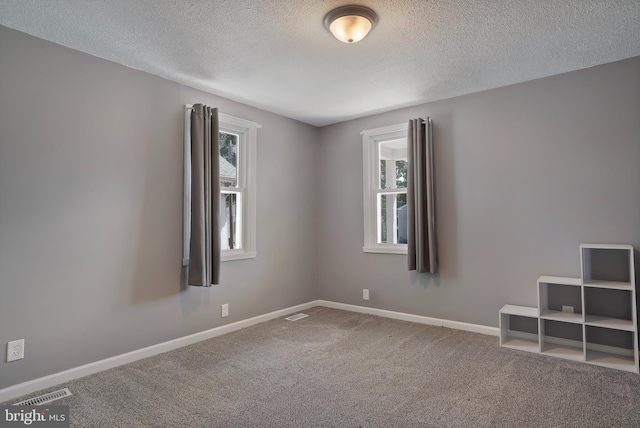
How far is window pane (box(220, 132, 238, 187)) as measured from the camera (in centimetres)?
397

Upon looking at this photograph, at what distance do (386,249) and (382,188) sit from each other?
2.54 feet

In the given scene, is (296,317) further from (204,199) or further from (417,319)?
(204,199)

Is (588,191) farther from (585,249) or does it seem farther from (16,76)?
A: (16,76)

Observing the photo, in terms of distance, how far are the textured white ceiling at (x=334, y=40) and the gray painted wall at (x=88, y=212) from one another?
0.24m

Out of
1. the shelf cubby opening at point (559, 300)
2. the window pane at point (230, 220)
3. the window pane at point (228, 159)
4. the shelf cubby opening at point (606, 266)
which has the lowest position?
the shelf cubby opening at point (559, 300)

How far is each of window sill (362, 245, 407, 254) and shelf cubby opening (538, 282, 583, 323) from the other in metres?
1.44

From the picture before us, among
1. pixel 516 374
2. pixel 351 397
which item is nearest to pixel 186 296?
pixel 351 397

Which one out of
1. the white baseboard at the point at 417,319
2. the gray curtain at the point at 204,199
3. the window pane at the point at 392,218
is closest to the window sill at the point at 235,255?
the gray curtain at the point at 204,199

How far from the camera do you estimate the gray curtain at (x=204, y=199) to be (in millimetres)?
3266

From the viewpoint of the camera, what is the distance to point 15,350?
2406 millimetres

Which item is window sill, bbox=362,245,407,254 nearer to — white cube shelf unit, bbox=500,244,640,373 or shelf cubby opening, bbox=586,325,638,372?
white cube shelf unit, bbox=500,244,640,373

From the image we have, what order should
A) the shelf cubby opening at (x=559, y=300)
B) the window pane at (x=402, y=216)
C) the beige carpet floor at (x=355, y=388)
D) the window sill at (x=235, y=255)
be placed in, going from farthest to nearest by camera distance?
1. the window pane at (x=402, y=216)
2. the window sill at (x=235, y=255)
3. the shelf cubby opening at (x=559, y=300)
4. the beige carpet floor at (x=355, y=388)

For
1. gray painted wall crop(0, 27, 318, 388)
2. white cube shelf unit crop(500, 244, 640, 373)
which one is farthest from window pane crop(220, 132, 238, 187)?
white cube shelf unit crop(500, 244, 640, 373)

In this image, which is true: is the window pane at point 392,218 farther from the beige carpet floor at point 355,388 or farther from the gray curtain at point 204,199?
the gray curtain at point 204,199
